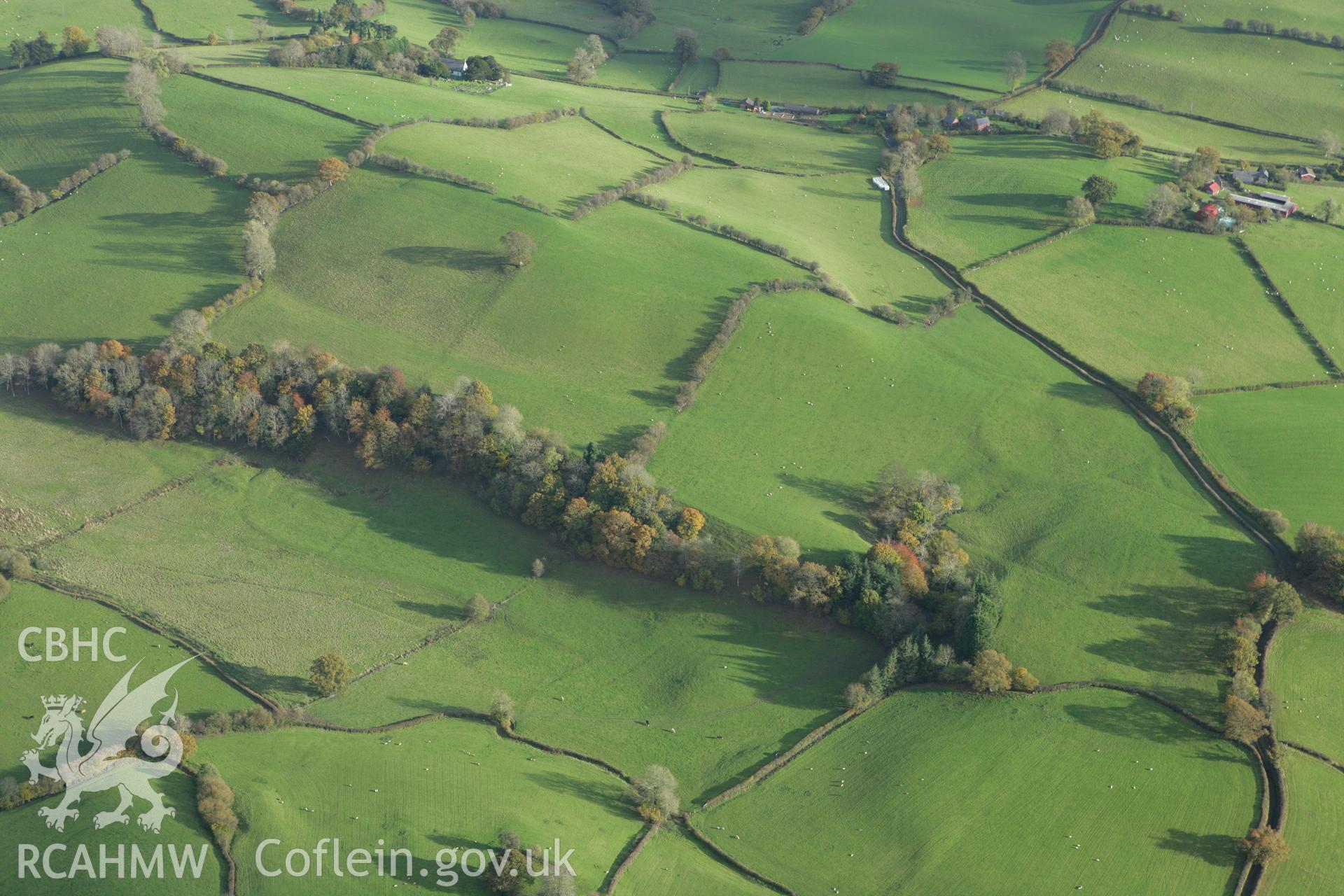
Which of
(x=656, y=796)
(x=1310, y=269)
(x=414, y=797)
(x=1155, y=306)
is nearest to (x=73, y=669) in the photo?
(x=414, y=797)

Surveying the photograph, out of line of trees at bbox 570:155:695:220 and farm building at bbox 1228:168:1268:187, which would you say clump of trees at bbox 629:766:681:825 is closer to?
line of trees at bbox 570:155:695:220

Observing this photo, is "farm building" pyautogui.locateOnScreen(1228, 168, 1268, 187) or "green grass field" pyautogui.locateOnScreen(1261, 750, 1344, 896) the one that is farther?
"farm building" pyautogui.locateOnScreen(1228, 168, 1268, 187)

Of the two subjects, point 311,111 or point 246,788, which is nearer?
point 246,788

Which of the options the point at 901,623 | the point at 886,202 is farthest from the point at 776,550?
the point at 886,202

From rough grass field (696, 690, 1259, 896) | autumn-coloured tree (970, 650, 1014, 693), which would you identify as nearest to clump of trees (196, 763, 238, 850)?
rough grass field (696, 690, 1259, 896)

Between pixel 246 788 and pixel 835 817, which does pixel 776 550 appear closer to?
pixel 835 817
